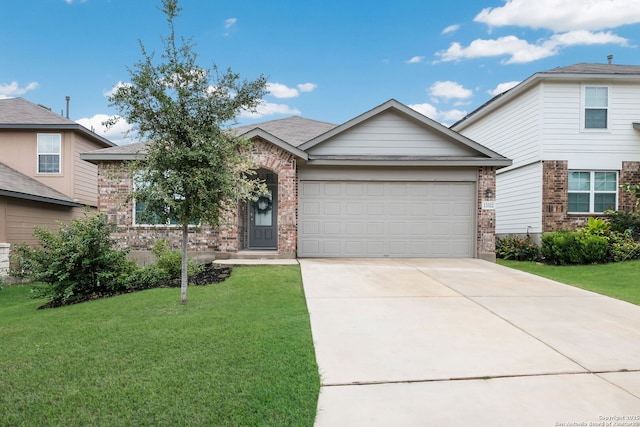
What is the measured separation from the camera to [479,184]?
12.0 m

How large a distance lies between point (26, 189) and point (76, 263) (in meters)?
7.06

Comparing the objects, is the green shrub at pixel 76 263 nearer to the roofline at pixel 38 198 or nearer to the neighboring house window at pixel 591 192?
the roofline at pixel 38 198

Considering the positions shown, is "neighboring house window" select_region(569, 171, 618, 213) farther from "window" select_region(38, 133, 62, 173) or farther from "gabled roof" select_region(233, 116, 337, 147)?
"window" select_region(38, 133, 62, 173)

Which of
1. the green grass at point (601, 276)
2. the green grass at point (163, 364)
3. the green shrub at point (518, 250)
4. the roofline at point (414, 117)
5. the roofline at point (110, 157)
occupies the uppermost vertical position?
the roofline at point (414, 117)

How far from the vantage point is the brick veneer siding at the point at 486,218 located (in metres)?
11.8

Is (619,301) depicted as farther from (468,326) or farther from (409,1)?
(409,1)

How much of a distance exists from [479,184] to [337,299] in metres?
7.20

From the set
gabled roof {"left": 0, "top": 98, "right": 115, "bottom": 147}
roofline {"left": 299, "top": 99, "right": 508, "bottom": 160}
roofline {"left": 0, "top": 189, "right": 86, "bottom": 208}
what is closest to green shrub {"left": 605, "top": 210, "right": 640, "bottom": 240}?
roofline {"left": 299, "top": 99, "right": 508, "bottom": 160}

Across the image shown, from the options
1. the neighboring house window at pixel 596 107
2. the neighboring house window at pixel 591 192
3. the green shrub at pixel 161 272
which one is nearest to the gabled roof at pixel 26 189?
the green shrub at pixel 161 272

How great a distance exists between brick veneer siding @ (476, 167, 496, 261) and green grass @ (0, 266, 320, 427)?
7.22 meters

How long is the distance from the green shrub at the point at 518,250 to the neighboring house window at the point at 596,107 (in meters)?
4.48

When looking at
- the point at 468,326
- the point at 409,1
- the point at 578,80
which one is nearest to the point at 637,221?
the point at 578,80

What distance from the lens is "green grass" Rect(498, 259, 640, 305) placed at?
816 cm

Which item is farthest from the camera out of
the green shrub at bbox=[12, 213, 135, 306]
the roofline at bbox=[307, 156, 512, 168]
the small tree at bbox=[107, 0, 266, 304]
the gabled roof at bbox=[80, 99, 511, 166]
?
the roofline at bbox=[307, 156, 512, 168]
